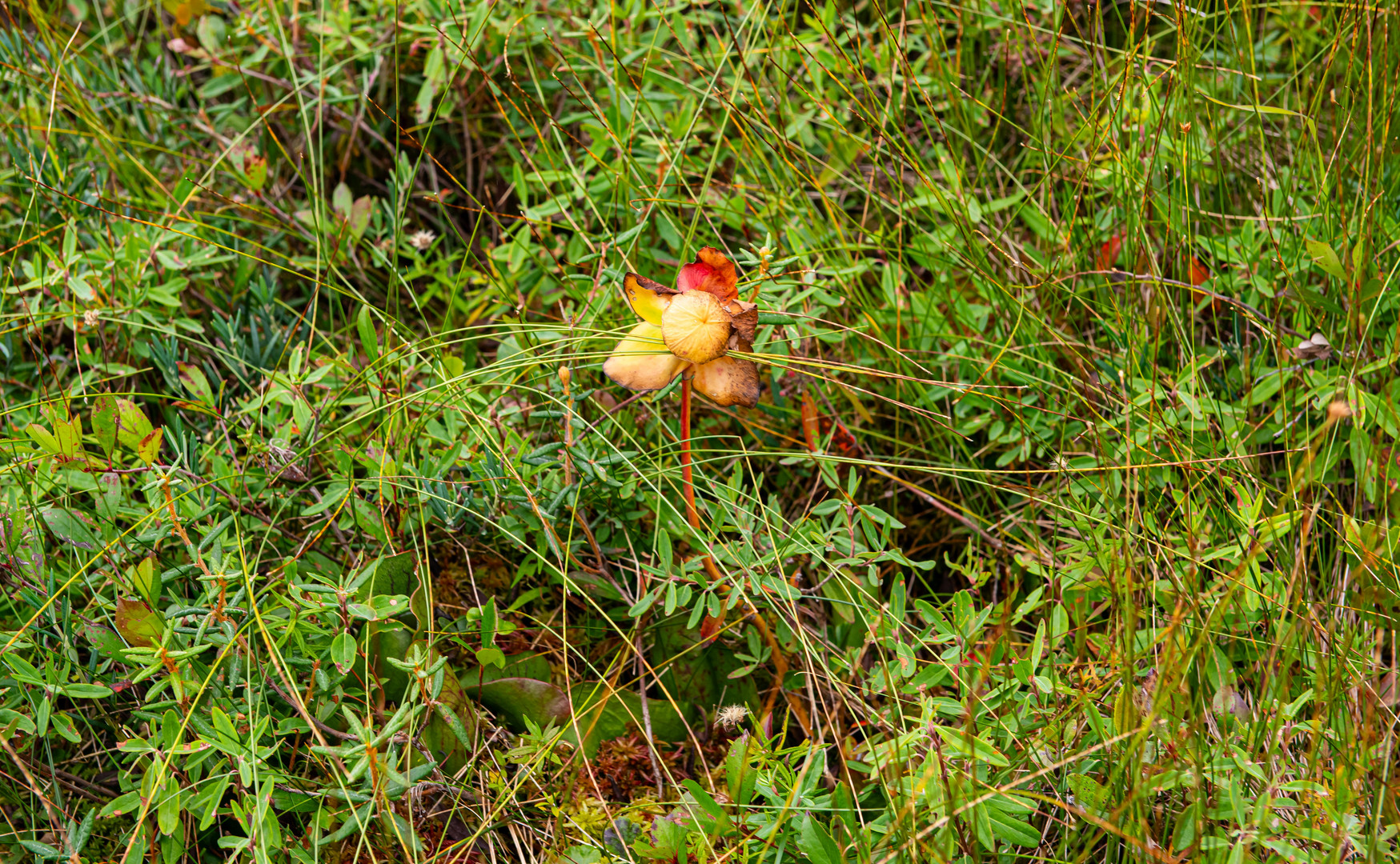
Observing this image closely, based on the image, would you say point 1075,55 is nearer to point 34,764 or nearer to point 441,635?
point 441,635

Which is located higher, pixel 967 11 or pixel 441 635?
pixel 967 11

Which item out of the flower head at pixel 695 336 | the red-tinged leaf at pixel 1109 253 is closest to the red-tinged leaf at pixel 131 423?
the flower head at pixel 695 336

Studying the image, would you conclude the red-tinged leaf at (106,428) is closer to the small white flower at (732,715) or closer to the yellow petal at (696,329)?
the yellow petal at (696,329)

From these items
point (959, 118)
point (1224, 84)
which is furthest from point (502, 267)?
point (1224, 84)

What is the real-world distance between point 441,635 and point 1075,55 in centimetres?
171

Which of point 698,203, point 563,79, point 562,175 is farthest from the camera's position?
point 563,79

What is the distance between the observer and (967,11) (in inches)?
71.7

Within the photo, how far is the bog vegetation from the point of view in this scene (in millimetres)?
1185

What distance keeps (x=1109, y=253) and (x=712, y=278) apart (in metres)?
0.85

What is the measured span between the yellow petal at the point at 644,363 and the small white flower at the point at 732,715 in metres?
0.47

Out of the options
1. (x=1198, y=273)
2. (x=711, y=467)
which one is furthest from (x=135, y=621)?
(x=1198, y=273)

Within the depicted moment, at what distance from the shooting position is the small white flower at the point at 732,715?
136cm

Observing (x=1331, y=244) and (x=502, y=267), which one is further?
(x=502, y=267)

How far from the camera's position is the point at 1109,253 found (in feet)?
5.63
